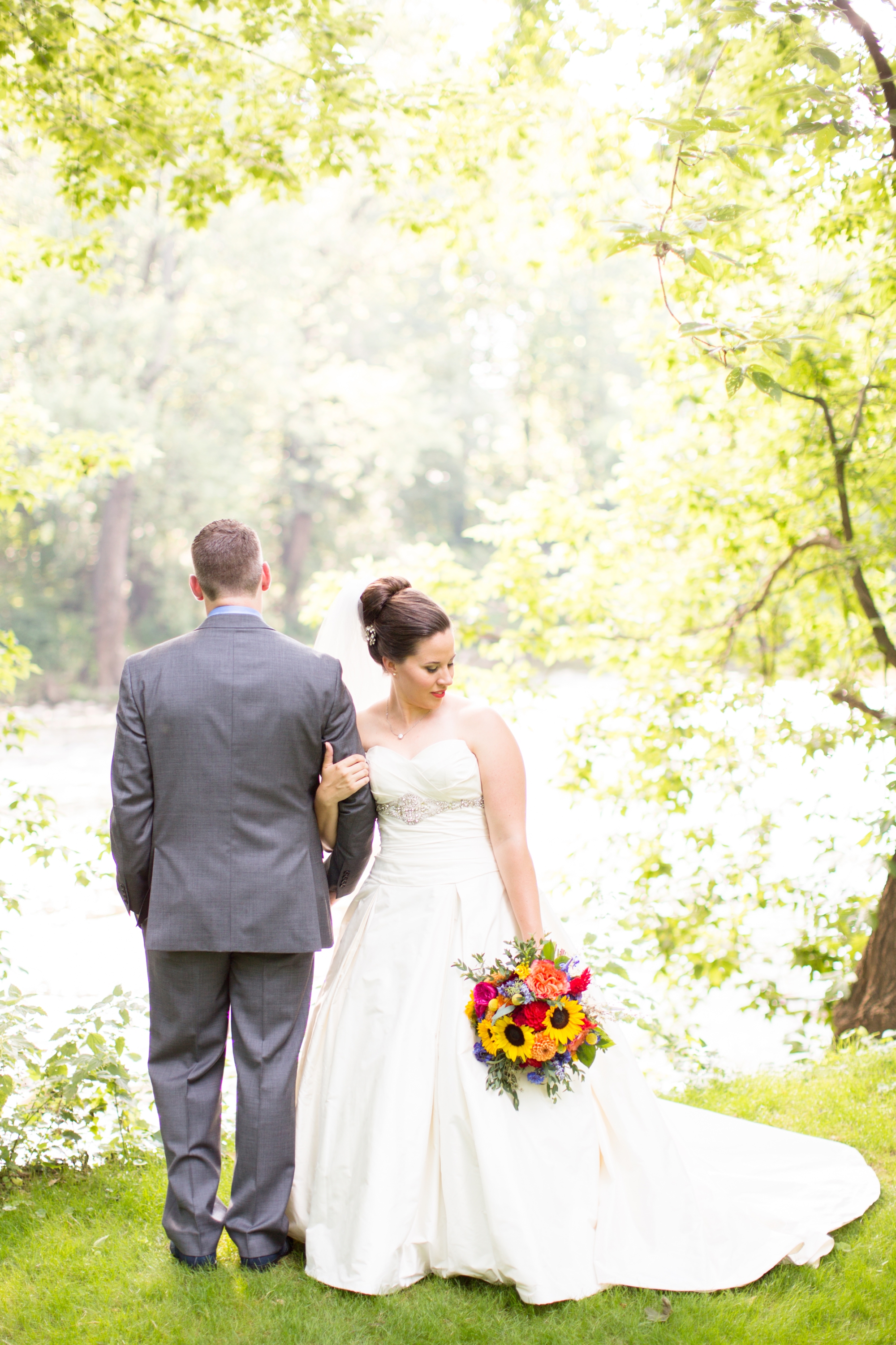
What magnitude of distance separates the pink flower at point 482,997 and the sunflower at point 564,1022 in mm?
156

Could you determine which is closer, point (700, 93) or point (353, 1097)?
point (353, 1097)

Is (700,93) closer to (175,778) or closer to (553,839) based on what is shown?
(175,778)

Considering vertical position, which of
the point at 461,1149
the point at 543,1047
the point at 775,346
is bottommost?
the point at 461,1149

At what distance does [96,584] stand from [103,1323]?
2382 cm

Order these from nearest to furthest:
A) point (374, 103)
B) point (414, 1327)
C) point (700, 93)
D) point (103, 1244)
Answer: point (414, 1327), point (103, 1244), point (700, 93), point (374, 103)

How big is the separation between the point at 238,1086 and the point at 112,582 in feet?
76.1

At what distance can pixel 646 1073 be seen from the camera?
5234mm

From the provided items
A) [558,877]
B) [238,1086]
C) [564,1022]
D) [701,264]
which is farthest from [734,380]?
[558,877]

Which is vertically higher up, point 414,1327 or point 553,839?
point 414,1327

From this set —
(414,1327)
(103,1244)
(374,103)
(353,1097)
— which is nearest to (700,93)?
(374,103)

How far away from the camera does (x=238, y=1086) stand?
2.92 meters

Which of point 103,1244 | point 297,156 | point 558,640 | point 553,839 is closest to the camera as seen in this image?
point 103,1244

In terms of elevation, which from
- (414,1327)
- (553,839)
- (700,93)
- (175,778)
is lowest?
(553,839)

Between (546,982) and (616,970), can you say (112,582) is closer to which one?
(616,970)
